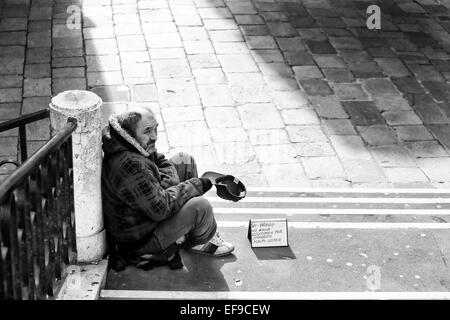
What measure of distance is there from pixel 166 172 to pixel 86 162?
0.81 m

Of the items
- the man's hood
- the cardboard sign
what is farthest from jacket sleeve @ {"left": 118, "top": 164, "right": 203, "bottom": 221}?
the cardboard sign

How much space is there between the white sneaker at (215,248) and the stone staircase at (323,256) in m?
0.05

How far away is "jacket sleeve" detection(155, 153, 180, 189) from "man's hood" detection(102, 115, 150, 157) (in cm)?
44

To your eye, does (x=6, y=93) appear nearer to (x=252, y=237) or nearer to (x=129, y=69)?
(x=129, y=69)

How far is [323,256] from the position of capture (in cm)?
596

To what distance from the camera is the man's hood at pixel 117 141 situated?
5.21 metres

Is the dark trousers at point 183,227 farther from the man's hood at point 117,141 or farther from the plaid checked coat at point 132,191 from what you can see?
A: the man's hood at point 117,141

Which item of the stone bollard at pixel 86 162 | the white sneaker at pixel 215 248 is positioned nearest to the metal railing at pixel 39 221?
the stone bollard at pixel 86 162

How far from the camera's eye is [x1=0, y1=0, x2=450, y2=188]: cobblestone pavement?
799cm

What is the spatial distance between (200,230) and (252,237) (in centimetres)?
53

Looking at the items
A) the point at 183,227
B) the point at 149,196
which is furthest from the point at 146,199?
the point at 183,227

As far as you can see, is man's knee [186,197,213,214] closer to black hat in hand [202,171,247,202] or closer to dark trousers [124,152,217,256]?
dark trousers [124,152,217,256]

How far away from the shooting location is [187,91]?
9164 mm
